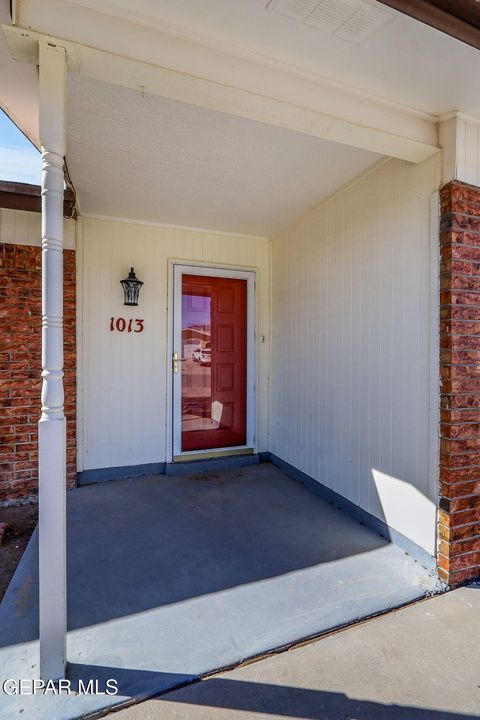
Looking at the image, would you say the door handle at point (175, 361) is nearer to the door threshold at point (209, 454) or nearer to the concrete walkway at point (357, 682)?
the door threshold at point (209, 454)

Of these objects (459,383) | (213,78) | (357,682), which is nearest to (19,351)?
(213,78)

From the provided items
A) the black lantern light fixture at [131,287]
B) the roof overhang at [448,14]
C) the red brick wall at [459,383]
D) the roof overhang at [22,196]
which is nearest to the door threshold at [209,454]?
the black lantern light fixture at [131,287]

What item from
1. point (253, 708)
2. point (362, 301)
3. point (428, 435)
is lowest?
point (253, 708)

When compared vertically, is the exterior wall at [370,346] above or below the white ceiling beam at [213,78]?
below

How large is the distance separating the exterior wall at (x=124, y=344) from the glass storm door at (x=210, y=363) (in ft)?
0.56

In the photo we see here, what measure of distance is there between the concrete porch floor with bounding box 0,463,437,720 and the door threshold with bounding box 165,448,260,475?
0.67m

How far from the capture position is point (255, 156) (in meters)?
2.57

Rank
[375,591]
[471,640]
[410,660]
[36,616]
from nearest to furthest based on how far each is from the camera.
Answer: [410,660] → [471,640] → [36,616] → [375,591]

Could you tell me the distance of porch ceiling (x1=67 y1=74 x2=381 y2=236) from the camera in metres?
2.12

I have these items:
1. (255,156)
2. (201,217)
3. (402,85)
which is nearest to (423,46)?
(402,85)

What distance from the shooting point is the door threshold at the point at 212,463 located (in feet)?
13.0

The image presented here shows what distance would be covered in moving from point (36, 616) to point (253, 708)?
3.77 ft

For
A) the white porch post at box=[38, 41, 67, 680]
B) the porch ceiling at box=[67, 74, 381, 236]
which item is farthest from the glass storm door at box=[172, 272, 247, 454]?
the white porch post at box=[38, 41, 67, 680]

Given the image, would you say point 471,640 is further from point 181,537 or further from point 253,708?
point 181,537
